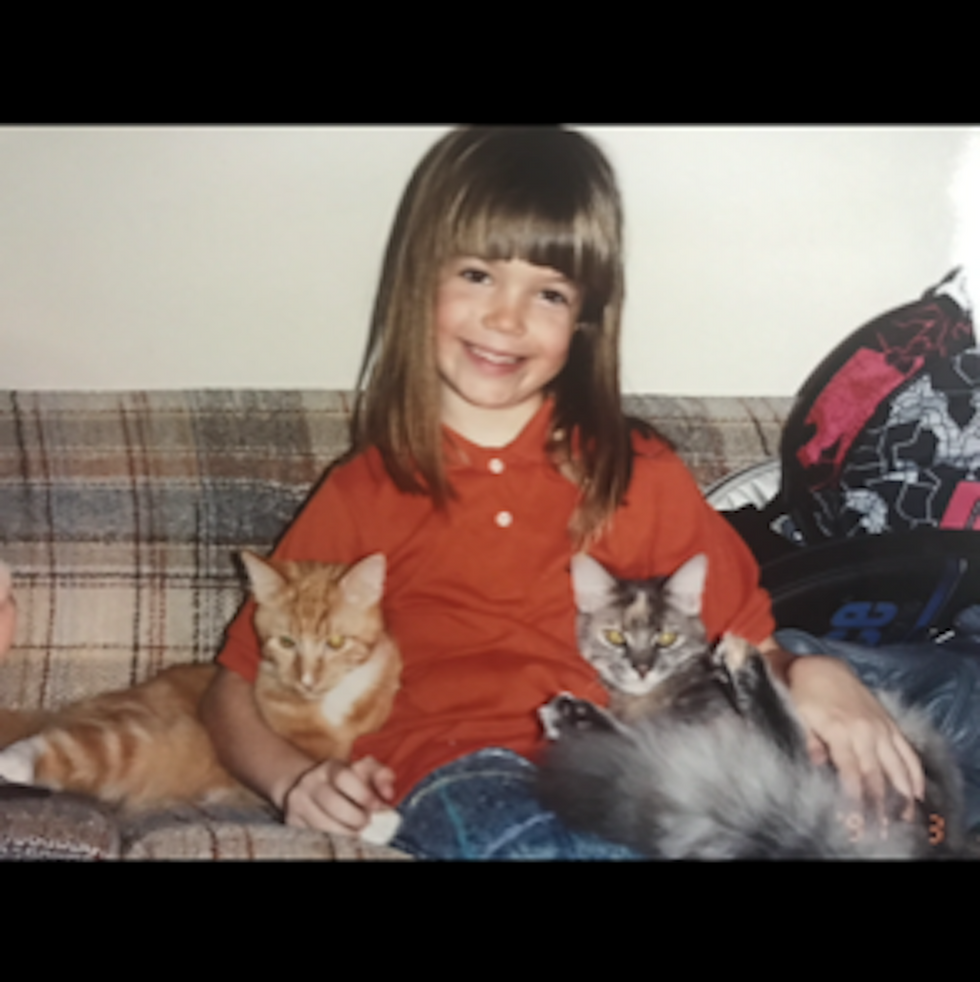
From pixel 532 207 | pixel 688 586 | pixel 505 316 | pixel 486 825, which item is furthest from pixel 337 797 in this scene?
pixel 532 207

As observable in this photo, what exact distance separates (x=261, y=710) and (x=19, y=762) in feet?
0.95

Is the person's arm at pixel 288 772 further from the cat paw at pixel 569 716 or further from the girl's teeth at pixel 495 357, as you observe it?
the girl's teeth at pixel 495 357

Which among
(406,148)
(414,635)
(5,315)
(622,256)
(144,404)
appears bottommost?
(414,635)

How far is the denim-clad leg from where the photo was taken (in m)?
1.67

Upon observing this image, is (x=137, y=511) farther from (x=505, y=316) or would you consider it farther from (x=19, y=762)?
(x=505, y=316)

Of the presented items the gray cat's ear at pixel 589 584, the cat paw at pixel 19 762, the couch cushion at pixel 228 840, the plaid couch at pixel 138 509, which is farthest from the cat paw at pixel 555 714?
the cat paw at pixel 19 762

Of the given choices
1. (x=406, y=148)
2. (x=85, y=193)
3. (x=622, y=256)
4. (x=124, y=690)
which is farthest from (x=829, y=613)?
(x=85, y=193)

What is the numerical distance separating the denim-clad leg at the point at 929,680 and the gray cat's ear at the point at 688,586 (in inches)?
4.8

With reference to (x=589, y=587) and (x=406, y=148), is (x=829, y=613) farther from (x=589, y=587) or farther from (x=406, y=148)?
(x=406, y=148)

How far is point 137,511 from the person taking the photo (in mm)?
1659

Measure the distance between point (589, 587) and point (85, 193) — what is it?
796 mm

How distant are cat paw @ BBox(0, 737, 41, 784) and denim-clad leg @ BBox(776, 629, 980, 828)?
933mm

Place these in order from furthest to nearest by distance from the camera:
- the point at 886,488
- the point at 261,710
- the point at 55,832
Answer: the point at 886,488 < the point at 261,710 < the point at 55,832
